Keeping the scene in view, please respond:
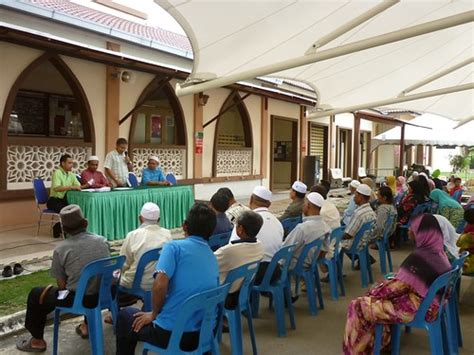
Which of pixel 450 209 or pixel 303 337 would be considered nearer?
pixel 303 337

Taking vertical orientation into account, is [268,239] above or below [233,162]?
below

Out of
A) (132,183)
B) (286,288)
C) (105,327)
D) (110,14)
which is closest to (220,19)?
(286,288)

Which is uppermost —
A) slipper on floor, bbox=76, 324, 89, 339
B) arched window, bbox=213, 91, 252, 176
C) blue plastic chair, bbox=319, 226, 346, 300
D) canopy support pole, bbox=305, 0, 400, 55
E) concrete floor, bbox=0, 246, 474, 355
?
canopy support pole, bbox=305, 0, 400, 55

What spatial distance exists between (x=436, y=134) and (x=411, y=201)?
7.95 metres

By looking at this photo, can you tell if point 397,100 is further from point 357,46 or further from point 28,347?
point 28,347

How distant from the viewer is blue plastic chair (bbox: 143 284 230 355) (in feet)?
8.09

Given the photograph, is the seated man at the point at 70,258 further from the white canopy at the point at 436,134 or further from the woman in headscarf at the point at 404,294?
the white canopy at the point at 436,134

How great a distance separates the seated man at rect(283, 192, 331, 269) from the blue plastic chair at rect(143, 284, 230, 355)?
5.65ft

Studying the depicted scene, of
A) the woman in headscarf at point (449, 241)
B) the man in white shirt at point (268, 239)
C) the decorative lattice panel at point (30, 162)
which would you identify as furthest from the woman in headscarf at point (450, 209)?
the decorative lattice panel at point (30, 162)

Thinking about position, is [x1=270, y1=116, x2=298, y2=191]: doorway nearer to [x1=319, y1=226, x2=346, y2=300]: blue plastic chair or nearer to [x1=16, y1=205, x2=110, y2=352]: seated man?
[x1=319, y1=226, x2=346, y2=300]: blue plastic chair

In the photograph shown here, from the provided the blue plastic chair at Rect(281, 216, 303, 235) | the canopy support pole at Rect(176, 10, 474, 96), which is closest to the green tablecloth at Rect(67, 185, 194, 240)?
the canopy support pole at Rect(176, 10, 474, 96)

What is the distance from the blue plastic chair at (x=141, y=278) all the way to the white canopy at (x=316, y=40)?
7.69 ft

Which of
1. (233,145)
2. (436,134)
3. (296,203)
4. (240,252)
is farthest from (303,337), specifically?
(436,134)

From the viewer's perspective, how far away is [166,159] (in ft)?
37.6
